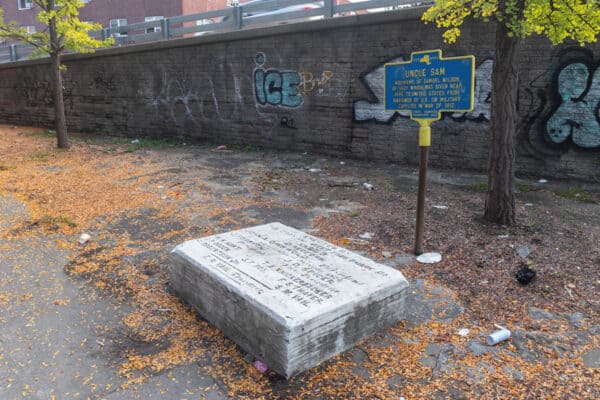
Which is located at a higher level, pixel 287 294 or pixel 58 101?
pixel 58 101

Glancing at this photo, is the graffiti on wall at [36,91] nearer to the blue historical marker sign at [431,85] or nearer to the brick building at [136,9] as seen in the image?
the brick building at [136,9]

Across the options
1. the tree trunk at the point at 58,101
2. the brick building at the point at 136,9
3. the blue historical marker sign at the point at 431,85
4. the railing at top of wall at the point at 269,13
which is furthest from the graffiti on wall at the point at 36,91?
the blue historical marker sign at the point at 431,85

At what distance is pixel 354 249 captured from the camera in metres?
5.02

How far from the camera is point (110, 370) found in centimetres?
298

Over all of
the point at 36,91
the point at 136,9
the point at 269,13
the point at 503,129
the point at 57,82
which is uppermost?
the point at 136,9

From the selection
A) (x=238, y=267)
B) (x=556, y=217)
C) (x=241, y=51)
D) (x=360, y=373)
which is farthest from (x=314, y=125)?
(x=360, y=373)

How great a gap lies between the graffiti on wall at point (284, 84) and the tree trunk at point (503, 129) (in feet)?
17.3

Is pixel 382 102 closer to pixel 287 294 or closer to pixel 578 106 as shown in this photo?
pixel 578 106

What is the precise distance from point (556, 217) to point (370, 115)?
458 centimetres

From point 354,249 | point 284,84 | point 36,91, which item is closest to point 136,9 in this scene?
point 36,91

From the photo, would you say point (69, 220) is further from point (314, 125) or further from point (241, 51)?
point (241, 51)

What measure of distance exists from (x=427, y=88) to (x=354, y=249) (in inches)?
73.5

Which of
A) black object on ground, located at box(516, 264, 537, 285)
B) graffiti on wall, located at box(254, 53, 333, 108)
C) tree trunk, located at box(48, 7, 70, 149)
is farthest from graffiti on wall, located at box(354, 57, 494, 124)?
tree trunk, located at box(48, 7, 70, 149)

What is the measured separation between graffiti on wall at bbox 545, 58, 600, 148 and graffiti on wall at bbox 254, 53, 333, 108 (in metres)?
4.55
